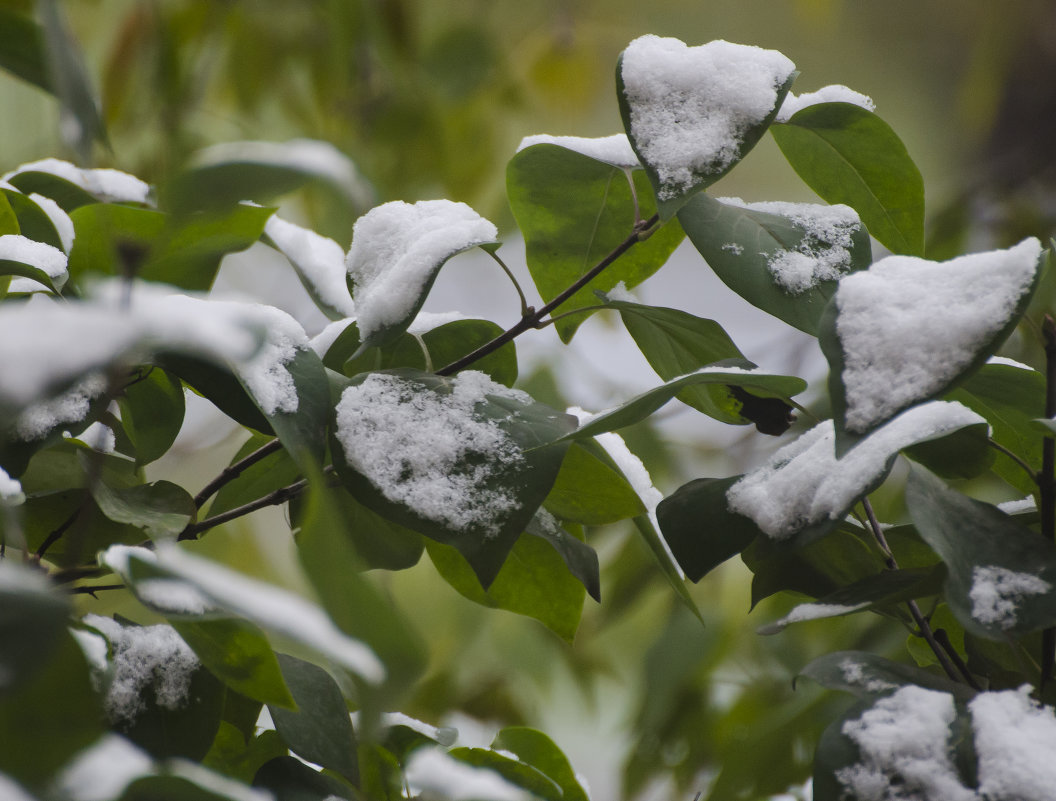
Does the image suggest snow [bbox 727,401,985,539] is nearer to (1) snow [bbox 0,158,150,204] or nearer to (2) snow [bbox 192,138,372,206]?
(2) snow [bbox 192,138,372,206]

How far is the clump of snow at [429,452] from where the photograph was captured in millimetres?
212

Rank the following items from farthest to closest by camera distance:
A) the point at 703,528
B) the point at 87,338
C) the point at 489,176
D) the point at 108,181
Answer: the point at 489,176, the point at 108,181, the point at 703,528, the point at 87,338

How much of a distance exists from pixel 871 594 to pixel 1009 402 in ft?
0.25

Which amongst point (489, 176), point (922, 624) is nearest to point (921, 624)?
point (922, 624)

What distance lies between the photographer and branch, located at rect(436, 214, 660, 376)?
0.87ft

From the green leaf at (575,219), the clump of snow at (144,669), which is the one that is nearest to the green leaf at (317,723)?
the clump of snow at (144,669)

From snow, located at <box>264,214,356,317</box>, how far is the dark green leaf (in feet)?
0.43

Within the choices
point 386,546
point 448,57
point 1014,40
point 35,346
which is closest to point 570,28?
point 448,57

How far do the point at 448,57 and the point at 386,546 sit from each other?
903 mm

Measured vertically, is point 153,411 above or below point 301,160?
below

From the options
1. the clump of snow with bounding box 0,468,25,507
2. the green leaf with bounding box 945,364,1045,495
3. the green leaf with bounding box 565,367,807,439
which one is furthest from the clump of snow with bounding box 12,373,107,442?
the green leaf with bounding box 945,364,1045,495

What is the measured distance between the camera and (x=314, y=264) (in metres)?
0.32

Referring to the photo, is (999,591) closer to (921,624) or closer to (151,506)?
(921,624)

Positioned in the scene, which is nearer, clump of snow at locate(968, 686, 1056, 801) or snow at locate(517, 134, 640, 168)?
clump of snow at locate(968, 686, 1056, 801)
